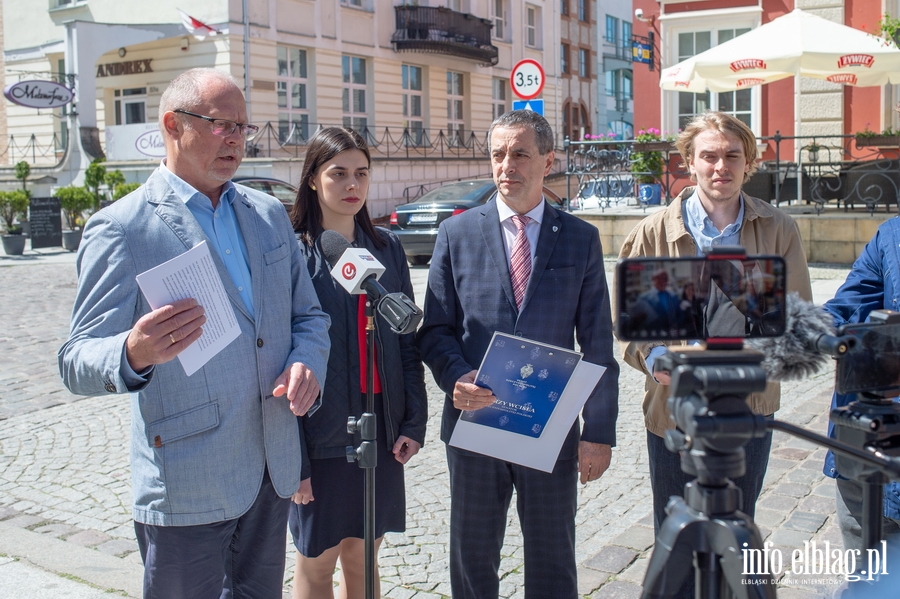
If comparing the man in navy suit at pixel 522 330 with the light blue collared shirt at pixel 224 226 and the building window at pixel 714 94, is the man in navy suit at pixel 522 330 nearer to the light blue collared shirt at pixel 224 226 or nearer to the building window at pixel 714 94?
the light blue collared shirt at pixel 224 226

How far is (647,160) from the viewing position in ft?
50.0

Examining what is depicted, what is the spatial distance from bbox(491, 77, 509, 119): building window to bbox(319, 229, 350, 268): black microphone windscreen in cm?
3566

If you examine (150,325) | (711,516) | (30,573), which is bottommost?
(30,573)

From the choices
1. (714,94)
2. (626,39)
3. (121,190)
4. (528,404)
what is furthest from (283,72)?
(626,39)

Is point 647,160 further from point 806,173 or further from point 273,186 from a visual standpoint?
point 273,186

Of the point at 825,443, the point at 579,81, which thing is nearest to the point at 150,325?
the point at 825,443

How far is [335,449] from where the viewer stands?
323cm

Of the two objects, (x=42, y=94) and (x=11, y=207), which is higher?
(x=42, y=94)

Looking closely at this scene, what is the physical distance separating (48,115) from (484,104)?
17.1 m

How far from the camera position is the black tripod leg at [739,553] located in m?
1.52

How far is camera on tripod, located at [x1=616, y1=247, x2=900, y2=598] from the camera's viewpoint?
1521 millimetres

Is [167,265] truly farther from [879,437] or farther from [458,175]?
[458,175]

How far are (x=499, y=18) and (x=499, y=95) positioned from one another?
336 centimetres

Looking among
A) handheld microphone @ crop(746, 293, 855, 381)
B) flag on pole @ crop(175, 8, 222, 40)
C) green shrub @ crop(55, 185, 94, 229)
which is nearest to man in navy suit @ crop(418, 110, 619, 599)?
handheld microphone @ crop(746, 293, 855, 381)
